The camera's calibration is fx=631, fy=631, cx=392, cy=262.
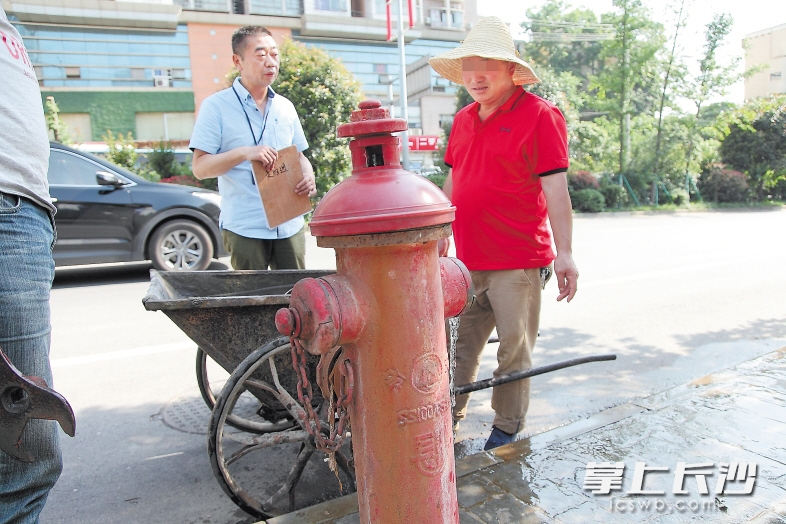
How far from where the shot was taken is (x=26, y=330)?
178cm

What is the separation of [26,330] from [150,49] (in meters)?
35.4

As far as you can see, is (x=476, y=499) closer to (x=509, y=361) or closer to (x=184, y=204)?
(x=509, y=361)

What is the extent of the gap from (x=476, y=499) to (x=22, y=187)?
1.91 meters

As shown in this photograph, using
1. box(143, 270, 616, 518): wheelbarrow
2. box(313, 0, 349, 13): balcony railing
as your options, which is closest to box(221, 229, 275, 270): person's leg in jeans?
box(143, 270, 616, 518): wheelbarrow

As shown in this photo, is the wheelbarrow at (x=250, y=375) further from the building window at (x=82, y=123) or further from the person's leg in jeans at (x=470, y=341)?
the building window at (x=82, y=123)

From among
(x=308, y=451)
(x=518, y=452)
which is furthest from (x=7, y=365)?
(x=518, y=452)

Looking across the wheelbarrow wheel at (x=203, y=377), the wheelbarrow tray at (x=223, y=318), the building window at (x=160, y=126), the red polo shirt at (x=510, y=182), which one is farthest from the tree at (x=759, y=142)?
the building window at (x=160, y=126)

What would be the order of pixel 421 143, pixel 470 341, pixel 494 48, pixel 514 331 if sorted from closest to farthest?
pixel 494 48, pixel 514 331, pixel 470 341, pixel 421 143

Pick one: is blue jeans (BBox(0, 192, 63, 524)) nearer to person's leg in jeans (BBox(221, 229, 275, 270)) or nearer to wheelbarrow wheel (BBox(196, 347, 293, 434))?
wheelbarrow wheel (BBox(196, 347, 293, 434))

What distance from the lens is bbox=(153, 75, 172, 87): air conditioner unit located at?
1313 inches

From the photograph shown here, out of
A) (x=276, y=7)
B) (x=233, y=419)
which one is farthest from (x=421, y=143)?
(x=233, y=419)

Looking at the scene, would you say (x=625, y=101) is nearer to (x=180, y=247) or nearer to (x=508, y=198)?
(x=180, y=247)

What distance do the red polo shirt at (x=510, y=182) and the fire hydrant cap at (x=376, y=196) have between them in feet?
4.54

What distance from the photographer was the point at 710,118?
894 inches
